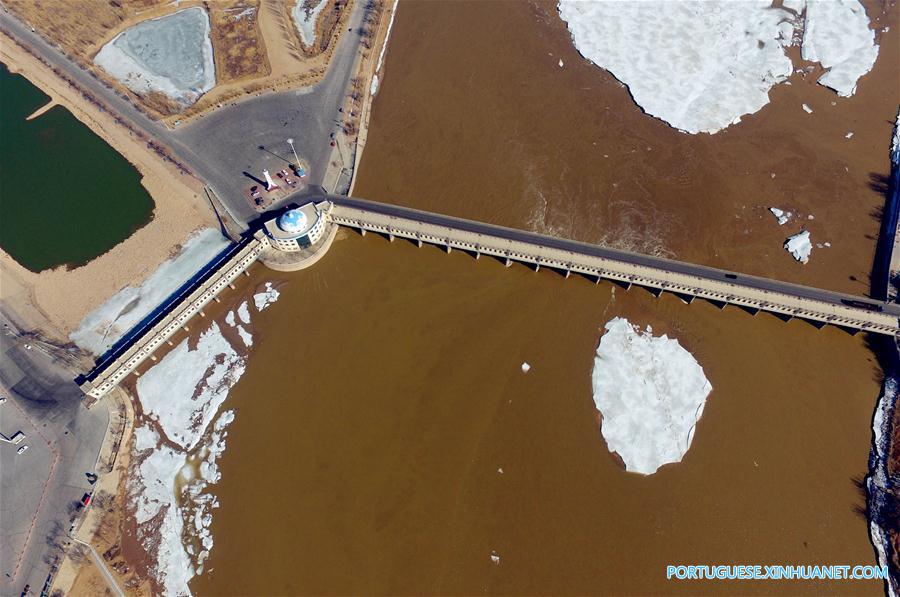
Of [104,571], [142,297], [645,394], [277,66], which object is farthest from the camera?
[277,66]

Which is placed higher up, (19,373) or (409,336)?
(409,336)

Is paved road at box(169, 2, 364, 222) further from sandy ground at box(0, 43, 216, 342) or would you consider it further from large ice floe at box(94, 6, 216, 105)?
large ice floe at box(94, 6, 216, 105)

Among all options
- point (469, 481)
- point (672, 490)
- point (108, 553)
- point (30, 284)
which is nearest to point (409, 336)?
point (469, 481)

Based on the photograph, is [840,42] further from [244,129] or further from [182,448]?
[182,448]

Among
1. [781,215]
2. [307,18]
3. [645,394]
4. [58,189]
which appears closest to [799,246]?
[781,215]

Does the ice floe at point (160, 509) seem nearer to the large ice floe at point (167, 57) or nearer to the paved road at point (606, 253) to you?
the paved road at point (606, 253)

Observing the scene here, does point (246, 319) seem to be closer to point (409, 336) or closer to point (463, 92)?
point (409, 336)

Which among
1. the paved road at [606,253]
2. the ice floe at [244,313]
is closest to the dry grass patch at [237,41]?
the paved road at [606,253]
